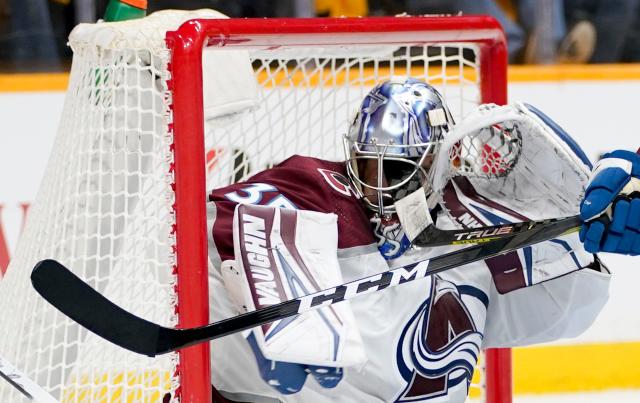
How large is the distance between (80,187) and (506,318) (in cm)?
79

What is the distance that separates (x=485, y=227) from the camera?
204 cm

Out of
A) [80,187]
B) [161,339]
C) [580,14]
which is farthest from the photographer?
[580,14]

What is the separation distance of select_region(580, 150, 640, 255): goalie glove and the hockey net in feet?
1.36

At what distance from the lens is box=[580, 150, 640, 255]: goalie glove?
1.79 meters

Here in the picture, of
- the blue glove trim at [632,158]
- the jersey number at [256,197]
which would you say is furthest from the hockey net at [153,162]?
the blue glove trim at [632,158]

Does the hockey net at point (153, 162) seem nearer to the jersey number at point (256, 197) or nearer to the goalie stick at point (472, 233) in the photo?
the jersey number at point (256, 197)

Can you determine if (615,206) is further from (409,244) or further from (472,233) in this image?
(409,244)

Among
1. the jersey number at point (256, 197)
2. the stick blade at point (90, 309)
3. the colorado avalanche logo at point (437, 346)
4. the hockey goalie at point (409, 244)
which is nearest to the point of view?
the stick blade at point (90, 309)

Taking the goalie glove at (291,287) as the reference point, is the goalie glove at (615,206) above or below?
above

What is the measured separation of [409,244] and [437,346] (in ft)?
0.60

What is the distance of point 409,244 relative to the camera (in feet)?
7.06

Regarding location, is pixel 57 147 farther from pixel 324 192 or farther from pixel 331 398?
pixel 331 398

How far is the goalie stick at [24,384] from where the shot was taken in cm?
196

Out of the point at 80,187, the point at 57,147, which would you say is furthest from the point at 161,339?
the point at 57,147
